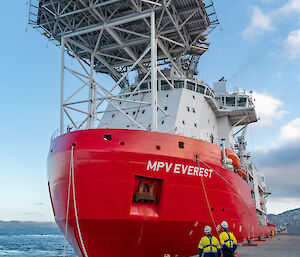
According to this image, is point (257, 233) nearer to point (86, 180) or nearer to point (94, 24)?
point (86, 180)

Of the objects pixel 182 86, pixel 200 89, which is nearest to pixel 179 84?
pixel 182 86

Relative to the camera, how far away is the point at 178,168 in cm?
1102

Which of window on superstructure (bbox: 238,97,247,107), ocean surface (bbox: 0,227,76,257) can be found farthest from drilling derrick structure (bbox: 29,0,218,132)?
ocean surface (bbox: 0,227,76,257)

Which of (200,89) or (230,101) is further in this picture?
(230,101)

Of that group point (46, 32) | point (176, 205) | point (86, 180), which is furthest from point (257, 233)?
point (46, 32)

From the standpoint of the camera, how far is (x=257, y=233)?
69.1 ft

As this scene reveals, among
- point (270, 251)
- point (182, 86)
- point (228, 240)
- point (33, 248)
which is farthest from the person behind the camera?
point (33, 248)

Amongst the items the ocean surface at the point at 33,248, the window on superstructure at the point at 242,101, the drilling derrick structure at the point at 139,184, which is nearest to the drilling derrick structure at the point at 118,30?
the drilling derrick structure at the point at 139,184

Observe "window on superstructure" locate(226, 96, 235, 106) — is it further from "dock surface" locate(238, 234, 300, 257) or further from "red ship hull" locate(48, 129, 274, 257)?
Answer: "red ship hull" locate(48, 129, 274, 257)

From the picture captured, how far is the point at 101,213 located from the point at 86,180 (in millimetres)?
1181

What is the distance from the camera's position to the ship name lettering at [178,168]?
10643mm

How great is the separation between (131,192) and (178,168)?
1.98 metres

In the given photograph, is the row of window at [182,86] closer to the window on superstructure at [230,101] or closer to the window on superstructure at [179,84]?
the window on superstructure at [179,84]

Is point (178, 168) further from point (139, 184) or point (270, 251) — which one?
point (270, 251)
